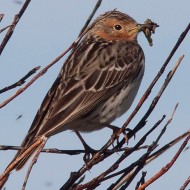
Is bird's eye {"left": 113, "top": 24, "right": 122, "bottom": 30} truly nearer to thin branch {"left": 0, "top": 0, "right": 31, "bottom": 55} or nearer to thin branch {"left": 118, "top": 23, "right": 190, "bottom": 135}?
thin branch {"left": 118, "top": 23, "right": 190, "bottom": 135}

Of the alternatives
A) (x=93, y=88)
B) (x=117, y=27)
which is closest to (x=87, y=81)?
(x=93, y=88)

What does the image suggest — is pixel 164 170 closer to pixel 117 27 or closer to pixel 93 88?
pixel 93 88

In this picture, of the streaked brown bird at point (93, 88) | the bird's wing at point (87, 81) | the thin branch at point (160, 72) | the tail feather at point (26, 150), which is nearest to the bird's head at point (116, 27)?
the streaked brown bird at point (93, 88)

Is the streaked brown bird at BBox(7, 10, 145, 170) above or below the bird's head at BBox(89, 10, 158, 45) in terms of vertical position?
below

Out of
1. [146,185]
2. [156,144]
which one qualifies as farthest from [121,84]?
[146,185]

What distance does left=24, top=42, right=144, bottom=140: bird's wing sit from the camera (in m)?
5.94

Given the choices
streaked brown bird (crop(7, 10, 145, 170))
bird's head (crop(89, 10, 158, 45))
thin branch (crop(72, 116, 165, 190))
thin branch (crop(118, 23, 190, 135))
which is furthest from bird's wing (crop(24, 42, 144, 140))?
thin branch (crop(118, 23, 190, 135))

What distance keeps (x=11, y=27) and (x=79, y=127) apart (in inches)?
113

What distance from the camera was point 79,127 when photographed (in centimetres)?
666

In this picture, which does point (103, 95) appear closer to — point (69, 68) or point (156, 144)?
point (69, 68)

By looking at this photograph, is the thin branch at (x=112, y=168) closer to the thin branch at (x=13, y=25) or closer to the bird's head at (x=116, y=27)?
the thin branch at (x=13, y=25)

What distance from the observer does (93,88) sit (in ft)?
22.2

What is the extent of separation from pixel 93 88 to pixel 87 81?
0.38 ft

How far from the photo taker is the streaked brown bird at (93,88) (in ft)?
19.8
